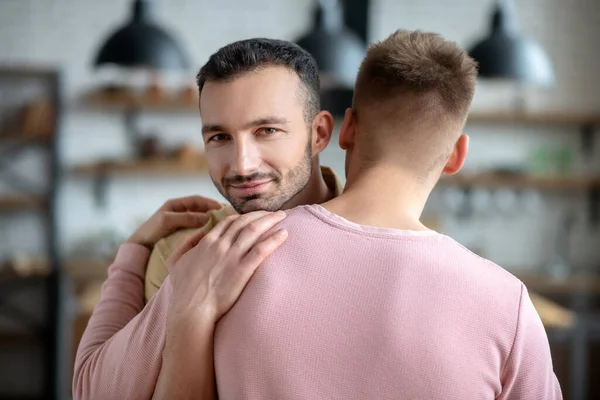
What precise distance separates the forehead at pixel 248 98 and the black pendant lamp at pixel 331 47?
2.03 m

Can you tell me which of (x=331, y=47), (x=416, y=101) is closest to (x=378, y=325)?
(x=416, y=101)

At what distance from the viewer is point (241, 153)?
1302mm

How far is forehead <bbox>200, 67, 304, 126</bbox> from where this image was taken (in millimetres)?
1299

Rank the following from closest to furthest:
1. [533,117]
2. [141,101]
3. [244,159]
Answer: [244,159] → [141,101] → [533,117]

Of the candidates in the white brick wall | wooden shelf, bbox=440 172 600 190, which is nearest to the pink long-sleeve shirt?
wooden shelf, bbox=440 172 600 190

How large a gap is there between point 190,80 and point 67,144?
1.00m

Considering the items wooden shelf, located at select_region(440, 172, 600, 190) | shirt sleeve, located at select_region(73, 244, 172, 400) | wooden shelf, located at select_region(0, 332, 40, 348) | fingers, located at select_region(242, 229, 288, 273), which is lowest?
wooden shelf, located at select_region(0, 332, 40, 348)

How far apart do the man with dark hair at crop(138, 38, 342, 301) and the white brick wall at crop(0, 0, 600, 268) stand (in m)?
4.46

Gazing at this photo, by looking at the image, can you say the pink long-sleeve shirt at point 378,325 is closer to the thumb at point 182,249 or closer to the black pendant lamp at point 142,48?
the thumb at point 182,249

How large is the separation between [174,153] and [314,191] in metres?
4.29

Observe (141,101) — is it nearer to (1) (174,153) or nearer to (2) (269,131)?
(1) (174,153)

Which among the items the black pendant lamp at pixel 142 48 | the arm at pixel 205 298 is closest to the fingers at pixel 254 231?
the arm at pixel 205 298

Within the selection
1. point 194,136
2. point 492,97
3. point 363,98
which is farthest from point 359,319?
point 492,97

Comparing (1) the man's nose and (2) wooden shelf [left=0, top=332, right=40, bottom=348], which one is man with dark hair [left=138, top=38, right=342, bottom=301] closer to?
(1) the man's nose
